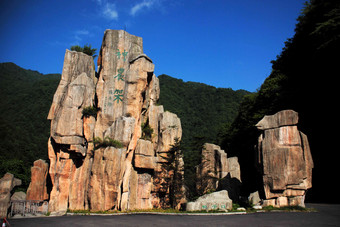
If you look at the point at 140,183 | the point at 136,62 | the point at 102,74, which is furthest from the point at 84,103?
the point at 140,183

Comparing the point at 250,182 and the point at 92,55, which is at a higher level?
the point at 92,55

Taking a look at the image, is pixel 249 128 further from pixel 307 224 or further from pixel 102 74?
pixel 307 224

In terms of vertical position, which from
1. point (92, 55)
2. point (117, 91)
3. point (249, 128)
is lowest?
point (249, 128)

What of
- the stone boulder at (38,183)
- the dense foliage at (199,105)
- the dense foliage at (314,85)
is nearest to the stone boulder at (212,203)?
the dense foliage at (314,85)

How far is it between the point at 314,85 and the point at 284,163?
41.8 feet

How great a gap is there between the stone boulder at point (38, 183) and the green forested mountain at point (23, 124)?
34.5ft

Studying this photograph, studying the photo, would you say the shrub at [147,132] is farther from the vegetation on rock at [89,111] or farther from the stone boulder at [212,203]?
the stone boulder at [212,203]

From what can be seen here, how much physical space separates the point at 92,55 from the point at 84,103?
6030 millimetres

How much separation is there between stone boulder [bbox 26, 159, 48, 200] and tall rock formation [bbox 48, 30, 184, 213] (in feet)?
10.3

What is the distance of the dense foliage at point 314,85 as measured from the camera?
22422 millimetres

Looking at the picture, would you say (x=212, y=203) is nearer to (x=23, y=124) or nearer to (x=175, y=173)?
(x=175, y=173)

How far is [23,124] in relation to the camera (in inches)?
2055

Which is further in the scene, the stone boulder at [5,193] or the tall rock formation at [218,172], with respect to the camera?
the tall rock formation at [218,172]

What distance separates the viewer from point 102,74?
23.3 meters
